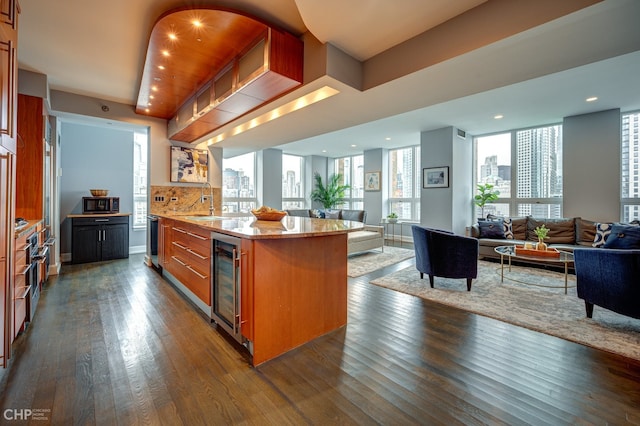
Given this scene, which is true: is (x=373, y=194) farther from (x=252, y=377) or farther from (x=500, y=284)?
(x=252, y=377)

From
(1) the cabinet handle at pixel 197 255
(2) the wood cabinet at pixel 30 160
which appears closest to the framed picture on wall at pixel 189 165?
(2) the wood cabinet at pixel 30 160

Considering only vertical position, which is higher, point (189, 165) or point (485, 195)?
point (189, 165)

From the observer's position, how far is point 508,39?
1.95 m

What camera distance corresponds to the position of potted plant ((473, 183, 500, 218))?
6.50m

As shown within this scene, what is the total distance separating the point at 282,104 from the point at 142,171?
179 inches

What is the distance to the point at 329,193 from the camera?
31.1ft

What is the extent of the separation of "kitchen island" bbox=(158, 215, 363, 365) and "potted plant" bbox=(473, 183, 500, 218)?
5538 mm

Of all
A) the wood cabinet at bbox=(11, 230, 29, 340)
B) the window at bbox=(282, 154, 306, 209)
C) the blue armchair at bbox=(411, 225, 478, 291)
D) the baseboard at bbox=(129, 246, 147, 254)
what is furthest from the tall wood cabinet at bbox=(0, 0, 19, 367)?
the window at bbox=(282, 154, 306, 209)

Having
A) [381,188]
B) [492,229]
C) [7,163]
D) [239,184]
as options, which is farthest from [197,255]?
[381,188]

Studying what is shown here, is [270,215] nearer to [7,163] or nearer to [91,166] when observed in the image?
[7,163]

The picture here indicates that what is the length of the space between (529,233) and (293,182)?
22.4 feet

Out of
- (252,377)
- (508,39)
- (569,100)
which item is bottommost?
(252,377)

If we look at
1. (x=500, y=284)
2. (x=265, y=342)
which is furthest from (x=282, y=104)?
(x=500, y=284)

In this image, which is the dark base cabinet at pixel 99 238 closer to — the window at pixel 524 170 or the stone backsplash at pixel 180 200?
the stone backsplash at pixel 180 200
